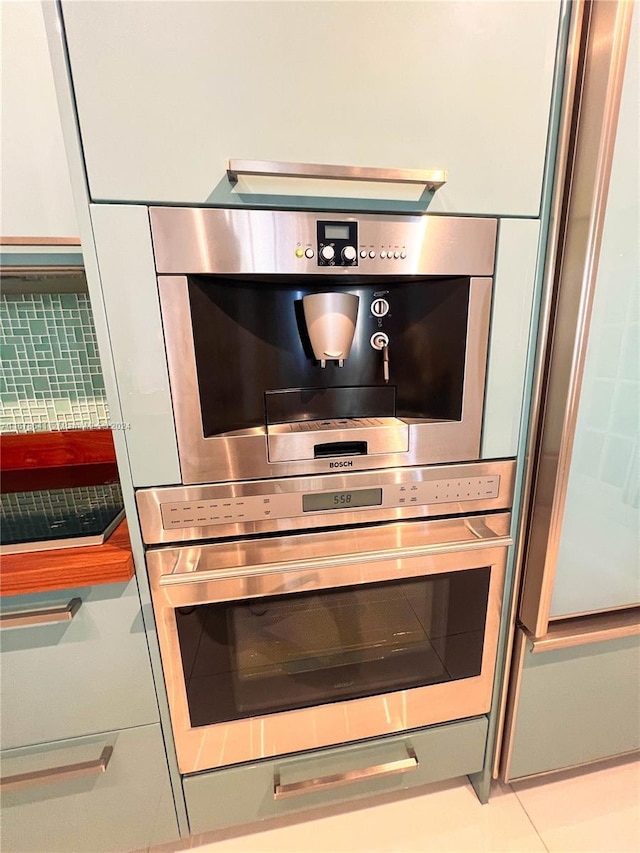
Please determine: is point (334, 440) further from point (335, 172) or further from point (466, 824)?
point (466, 824)

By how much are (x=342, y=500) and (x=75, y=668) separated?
0.61m

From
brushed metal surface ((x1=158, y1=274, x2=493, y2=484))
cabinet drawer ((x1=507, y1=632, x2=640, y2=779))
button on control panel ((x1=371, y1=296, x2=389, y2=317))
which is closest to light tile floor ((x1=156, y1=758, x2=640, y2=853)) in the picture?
cabinet drawer ((x1=507, y1=632, x2=640, y2=779))

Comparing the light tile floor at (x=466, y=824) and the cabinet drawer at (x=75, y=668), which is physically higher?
the cabinet drawer at (x=75, y=668)

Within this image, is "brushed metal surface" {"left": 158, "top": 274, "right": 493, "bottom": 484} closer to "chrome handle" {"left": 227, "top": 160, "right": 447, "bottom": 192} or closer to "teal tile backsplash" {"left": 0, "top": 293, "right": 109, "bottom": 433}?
"chrome handle" {"left": 227, "top": 160, "right": 447, "bottom": 192}

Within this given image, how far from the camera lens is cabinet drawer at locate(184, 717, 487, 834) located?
888 millimetres

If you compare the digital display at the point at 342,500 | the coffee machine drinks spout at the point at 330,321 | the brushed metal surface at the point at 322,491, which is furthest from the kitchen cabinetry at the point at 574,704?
the coffee machine drinks spout at the point at 330,321

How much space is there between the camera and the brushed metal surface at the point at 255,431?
65 cm

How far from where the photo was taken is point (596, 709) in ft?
3.30

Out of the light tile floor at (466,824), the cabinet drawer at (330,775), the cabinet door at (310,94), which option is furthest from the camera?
the light tile floor at (466,824)

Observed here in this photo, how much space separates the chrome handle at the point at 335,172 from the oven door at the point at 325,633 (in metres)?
0.63

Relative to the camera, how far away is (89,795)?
83 cm

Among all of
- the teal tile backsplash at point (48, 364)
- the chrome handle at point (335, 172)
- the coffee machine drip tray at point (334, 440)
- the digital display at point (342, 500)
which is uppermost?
the chrome handle at point (335, 172)

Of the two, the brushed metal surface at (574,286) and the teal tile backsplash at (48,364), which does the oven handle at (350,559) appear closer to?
the brushed metal surface at (574,286)

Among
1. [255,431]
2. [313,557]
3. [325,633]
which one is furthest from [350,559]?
[255,431]
